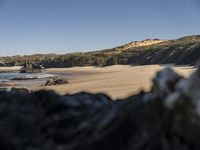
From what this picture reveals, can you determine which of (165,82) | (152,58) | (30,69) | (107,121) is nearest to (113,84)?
(107,121)

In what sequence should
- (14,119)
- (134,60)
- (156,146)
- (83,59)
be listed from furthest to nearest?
1. (83,59)
2. (134,60)
3. (14,119)
4. (156,146)

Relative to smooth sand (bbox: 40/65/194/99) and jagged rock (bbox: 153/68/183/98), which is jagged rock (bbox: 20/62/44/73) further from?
jagged rock (bbox: 153/68/183/98)

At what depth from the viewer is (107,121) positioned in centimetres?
906

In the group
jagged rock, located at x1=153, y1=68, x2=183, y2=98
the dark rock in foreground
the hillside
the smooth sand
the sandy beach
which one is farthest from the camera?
the hillside

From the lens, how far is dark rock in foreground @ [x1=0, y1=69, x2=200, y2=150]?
25.9 ft

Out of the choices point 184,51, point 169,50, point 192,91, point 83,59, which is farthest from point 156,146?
point 83,59

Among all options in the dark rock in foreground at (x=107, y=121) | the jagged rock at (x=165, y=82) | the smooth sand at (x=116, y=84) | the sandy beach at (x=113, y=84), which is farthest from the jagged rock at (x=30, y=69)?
the jagged rock at (x=165, y=82)

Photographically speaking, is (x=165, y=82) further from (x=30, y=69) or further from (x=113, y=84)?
(x=30, y=69)

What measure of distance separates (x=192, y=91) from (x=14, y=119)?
4.24m

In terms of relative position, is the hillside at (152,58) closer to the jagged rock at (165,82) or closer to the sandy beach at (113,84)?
the sandy beach at (113,84)

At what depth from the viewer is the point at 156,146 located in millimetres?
8242

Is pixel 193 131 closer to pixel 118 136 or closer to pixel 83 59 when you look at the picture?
pixel 118 136

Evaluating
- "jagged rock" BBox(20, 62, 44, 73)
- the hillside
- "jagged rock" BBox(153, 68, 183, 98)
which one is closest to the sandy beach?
"jagged rock" BBox(153, 68, 183, 98)

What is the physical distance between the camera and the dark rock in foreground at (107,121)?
7895 mm
